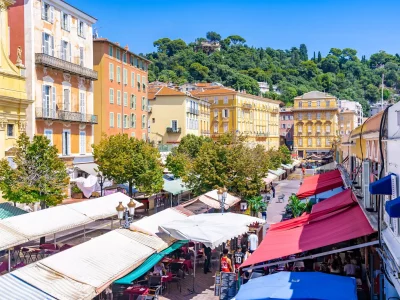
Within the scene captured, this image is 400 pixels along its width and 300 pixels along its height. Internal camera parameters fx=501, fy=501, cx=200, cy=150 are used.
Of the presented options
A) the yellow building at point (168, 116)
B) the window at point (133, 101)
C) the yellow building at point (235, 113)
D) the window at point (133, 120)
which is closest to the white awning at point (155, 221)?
the window at point (133, 120)

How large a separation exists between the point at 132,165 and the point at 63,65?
9.81 meters

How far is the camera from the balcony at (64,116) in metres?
34.5

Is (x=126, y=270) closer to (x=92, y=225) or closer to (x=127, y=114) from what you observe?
(x=92, y=225)

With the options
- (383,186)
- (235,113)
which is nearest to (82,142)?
(383,186)

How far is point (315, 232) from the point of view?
1166 centimetres

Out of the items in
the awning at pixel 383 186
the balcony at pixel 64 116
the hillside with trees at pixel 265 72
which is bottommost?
the awning at pixel 383 186

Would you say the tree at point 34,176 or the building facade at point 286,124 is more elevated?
the building facade at point 286,124

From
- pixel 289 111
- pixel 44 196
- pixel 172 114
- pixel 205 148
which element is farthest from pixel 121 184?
pixel 289 111

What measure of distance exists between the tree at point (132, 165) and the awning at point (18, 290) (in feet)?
71.7

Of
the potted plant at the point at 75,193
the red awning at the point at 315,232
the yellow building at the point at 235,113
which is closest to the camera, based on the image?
the red awning at the point at 315,232

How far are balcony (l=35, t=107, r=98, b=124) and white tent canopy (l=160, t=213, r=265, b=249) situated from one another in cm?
1942

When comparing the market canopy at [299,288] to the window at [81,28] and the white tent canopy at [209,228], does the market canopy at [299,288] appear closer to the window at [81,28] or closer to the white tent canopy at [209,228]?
the white tent canopy at [209,228]

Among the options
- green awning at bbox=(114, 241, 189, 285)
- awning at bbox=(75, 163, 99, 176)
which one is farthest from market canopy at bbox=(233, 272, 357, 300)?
awning at bbox=(75, 163, 99, 176)

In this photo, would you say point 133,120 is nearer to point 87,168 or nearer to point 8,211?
point 87,168
